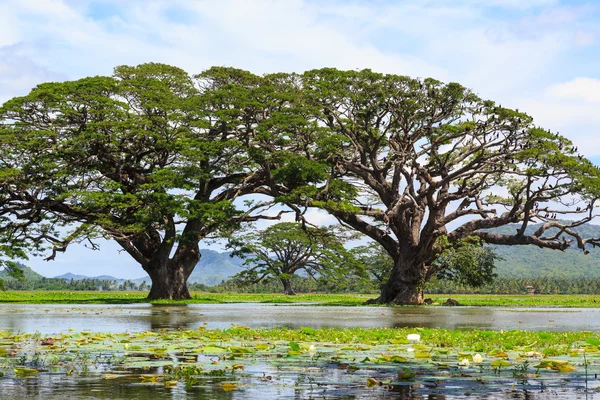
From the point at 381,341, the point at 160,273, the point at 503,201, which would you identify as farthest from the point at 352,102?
the point at 381,341

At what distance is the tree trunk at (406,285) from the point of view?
3616cm

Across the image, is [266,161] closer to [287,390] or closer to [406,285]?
[406,285]

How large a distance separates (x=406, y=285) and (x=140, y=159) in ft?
51.5

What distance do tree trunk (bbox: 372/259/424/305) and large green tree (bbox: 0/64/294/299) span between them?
7585 millimetres

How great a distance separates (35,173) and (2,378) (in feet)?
107

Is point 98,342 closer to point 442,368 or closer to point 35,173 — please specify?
point 442,368

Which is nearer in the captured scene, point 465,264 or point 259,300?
point 465,264

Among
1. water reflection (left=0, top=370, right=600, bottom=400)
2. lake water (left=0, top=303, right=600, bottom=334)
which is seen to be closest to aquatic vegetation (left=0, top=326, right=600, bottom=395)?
water reflection (left=0, top=370, right=600, bottom=400)

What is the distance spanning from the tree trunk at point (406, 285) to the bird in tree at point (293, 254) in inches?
180

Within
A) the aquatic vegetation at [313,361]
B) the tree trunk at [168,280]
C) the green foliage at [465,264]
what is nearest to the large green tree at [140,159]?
the tree trunk at [168,280]

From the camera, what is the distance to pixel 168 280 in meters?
40.2

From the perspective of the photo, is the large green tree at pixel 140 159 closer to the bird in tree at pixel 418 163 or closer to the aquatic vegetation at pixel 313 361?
the bird in tree at pixel 418 163

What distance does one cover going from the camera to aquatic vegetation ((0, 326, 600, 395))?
22.1ft

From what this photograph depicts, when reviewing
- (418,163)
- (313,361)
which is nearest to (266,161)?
(418,163)
